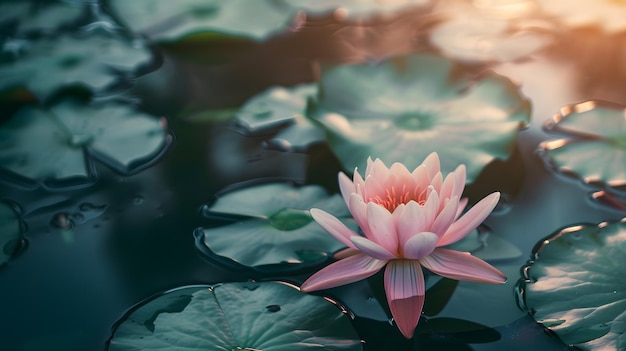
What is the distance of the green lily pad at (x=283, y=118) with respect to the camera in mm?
1864

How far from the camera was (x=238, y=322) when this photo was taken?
1.30m

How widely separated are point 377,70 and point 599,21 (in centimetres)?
83

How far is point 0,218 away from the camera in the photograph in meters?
1.63

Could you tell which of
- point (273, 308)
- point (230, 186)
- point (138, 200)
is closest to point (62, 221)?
point (138, 200)

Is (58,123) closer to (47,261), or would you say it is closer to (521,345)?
(47,261)

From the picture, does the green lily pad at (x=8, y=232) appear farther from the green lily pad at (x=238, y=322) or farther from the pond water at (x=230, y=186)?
the green lily pad at (x=238, y=322)

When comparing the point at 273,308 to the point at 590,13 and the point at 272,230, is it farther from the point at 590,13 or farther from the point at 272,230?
the point at 590,13

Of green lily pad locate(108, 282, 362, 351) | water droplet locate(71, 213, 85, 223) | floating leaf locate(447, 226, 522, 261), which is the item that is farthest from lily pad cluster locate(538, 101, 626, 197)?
water droplet locate(71, 213, 85, 223)

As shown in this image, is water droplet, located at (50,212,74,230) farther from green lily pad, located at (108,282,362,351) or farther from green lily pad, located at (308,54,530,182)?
green lily pad, located at (308,54,530,182)

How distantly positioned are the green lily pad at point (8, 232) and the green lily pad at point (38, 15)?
1.05 meters

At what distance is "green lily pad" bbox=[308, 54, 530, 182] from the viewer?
171 centimetres

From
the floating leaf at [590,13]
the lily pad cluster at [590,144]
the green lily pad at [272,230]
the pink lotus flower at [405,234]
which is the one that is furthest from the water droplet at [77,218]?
the floating leaf at [590,13]

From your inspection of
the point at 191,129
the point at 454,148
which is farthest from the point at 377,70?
the point at 191,129

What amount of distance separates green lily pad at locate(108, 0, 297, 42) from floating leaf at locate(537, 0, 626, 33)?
92cm
